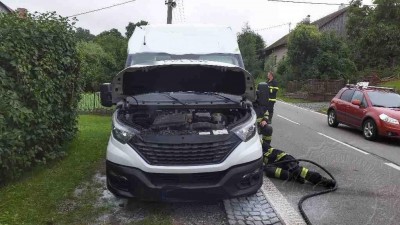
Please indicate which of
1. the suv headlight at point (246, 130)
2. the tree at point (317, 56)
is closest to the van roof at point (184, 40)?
the suv headlight at point (246, 130)

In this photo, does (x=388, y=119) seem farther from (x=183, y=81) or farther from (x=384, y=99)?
(x=183, y=81)

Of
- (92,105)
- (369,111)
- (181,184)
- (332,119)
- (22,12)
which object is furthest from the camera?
(92,105)

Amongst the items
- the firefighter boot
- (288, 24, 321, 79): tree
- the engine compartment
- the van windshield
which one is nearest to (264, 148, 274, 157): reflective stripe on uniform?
the firefighter boot

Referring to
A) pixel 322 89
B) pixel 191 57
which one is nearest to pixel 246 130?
pixel 191 57

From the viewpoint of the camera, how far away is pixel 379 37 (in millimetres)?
31953

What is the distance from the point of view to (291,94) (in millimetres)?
31969

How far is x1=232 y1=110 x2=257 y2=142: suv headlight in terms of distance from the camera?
16.1 feet

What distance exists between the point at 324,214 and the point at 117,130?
8.92 ft

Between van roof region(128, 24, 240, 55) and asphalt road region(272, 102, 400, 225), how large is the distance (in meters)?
2.73

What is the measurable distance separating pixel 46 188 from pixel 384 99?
9.90 metres

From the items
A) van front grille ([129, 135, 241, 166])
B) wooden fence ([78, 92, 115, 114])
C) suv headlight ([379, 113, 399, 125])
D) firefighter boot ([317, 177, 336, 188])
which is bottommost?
wooden fence ([78, 92, 115, 114])

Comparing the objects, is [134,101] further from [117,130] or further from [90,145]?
[90,145]

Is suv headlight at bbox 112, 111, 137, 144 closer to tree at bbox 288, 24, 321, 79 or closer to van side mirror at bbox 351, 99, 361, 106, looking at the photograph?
van side mirror at bbox 351, 99, 361, 106

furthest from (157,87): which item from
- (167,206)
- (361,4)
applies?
(361,4)
